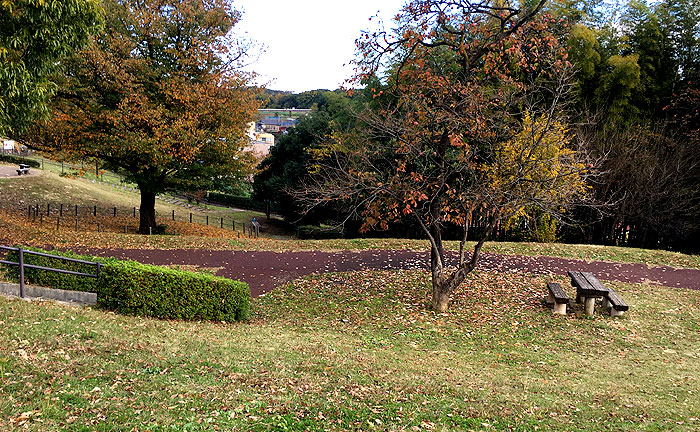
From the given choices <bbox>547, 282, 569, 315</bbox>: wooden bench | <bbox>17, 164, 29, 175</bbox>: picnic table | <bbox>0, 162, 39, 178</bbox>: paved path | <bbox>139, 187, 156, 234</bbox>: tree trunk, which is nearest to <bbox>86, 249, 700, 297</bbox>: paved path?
<bbox>547, 282, 569, 315</bbox>: wooden bench

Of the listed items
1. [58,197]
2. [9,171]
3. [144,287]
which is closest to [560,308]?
[144,287]

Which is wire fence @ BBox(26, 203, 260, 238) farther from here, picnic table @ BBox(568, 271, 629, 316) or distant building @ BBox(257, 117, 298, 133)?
distant building @ BBox(257, 117, 298, 133)

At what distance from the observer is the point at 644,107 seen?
26625mm

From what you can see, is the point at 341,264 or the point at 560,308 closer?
the point at 560,308

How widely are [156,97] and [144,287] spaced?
12.4 meters

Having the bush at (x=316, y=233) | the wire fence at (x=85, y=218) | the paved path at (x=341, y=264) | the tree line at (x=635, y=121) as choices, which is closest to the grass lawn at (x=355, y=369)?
the paved path at (x=341, y=264)

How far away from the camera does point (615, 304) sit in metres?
10.6

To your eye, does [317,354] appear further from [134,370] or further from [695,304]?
[695,304]

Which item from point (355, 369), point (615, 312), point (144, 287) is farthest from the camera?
point (615, 312)

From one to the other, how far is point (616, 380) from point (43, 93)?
12912mm

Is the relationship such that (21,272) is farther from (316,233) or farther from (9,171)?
(9,171)

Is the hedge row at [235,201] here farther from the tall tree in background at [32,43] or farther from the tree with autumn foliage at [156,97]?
the tall tree in background at [32,43]

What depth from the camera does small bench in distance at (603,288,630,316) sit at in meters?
10.5

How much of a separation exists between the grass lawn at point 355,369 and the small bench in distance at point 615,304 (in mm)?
327
